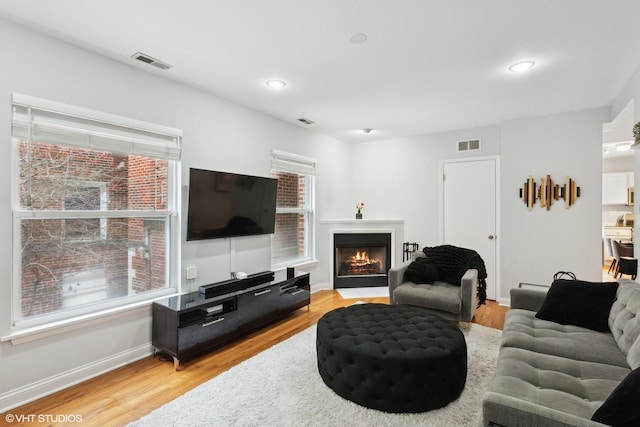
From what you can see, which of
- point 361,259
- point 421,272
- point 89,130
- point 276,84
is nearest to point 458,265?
point 421,272

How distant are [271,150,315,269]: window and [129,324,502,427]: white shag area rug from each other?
2000 mm

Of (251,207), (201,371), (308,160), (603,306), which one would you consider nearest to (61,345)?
(201,371)

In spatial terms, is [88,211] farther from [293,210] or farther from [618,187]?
[618,187]

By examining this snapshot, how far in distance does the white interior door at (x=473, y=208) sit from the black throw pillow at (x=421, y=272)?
1407mm

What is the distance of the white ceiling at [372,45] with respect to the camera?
6.72ft

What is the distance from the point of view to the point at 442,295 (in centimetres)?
341

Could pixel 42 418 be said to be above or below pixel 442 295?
below

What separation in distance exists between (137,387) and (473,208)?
4648mm

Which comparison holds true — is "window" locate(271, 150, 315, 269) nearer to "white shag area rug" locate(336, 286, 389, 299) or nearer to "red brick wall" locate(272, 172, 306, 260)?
"red brick wall" locate(272, 172, 306, 260)

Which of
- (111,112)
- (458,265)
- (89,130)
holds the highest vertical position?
(111,112)

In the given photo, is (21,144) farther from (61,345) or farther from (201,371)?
(201,371)

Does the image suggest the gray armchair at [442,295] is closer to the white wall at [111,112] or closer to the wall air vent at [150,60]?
the white wall at [111,112]

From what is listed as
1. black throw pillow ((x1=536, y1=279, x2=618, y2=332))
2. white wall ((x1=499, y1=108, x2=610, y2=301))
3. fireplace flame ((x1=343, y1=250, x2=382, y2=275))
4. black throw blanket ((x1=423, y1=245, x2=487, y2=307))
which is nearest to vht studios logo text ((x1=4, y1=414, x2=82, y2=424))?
black throw pillow ((x1=536, y1=279, x2=618, y2=332))

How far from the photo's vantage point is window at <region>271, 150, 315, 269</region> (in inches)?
182
